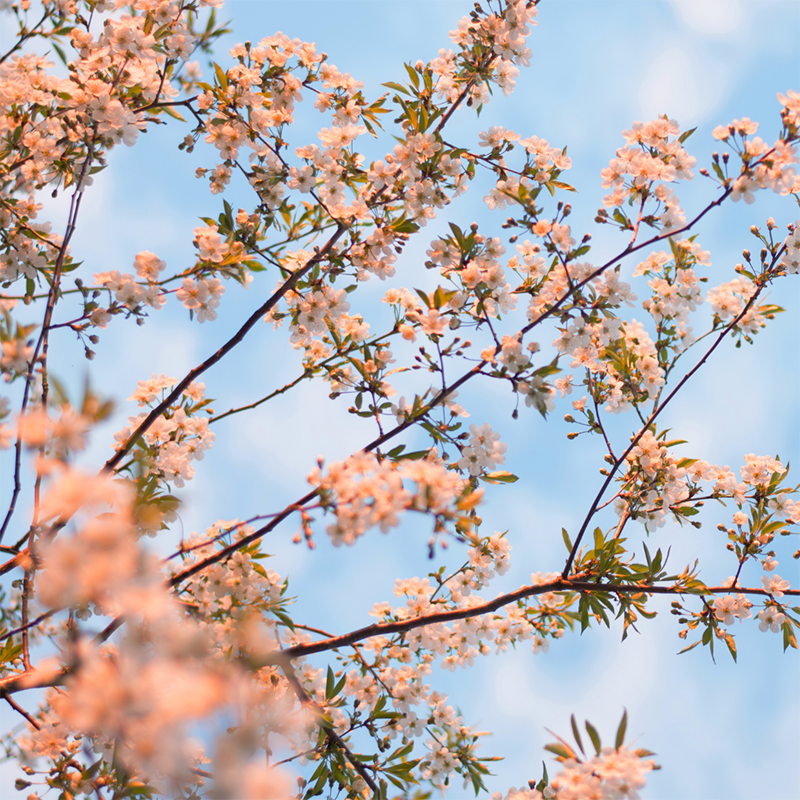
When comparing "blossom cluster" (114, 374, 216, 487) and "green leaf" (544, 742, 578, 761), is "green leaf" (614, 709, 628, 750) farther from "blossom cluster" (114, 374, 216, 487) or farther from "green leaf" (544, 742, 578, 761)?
"blossom cluster" (114, 374, 216, 487)

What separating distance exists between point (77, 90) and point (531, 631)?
179 inches

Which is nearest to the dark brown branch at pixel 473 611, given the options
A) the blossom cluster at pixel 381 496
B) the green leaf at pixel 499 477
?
the green leaf at pixel 499 477

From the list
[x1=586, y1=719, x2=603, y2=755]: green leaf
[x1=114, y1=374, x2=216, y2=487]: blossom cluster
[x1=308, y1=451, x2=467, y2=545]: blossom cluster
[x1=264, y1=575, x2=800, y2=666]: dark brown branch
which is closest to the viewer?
[x1=308, y1=451, x2=467, y2=545]: blossom cluster

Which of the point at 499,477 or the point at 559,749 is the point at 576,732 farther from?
the point at 499,477

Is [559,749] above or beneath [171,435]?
beneath

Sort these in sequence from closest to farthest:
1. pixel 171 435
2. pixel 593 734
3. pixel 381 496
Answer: pixel 381 496, pixel 593 734, pixel 171 435

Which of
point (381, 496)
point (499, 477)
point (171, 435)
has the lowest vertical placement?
point (381, 496)

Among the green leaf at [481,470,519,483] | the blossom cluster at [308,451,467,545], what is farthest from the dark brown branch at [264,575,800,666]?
the blossom cluster at [308,451,467,545]

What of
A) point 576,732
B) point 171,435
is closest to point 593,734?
point 576,732

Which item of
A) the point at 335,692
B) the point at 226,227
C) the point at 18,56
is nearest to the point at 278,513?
the point at 335,692

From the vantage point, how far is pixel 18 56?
12.8 ft

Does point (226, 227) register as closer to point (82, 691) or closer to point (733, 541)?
point (82, 691)

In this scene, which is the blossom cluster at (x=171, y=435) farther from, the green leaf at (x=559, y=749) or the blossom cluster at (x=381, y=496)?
the green leaf at (x=559, y=749)

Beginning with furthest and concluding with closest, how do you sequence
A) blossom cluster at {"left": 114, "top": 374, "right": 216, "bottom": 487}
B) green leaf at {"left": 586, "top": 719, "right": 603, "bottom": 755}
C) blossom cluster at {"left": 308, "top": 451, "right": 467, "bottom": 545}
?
1. blossom cluster at {"left": 114, "top": 374, "right": 216, "bottom": 487}
2. green leaf at {"left": 586, "top": 719, "right": 603, "bottom": 755}
3. blossom cluster at {"left": 308, "top": 451, "right": 467, "bottom": 545}
